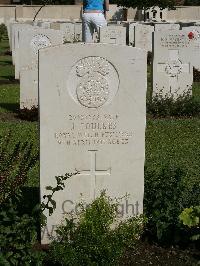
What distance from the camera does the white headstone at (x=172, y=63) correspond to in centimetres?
1127

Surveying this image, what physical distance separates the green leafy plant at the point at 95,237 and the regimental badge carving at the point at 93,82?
2.26ft

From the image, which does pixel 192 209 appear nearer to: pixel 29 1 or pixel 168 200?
pixel 168 200

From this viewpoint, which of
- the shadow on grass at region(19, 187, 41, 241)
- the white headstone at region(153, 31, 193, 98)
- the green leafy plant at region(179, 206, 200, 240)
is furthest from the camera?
the white headstone at region(153, 31, 193, 98)

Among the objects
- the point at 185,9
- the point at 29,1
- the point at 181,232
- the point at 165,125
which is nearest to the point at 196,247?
the point at 181,232

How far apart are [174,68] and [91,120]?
644 centimetres

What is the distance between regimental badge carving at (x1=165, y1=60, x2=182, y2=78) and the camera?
37.1 feet

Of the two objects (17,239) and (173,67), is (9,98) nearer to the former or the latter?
(173,67)

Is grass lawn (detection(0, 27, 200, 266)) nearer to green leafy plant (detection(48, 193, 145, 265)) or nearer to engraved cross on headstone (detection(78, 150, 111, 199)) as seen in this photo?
green leafy plant (detection(48, 193, 145, 265))

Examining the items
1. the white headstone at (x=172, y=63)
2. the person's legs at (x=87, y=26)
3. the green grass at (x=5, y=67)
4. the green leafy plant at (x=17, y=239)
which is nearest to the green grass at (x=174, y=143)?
the white headstone at (x=172, y=63)

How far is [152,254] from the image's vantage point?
5219 millimetres

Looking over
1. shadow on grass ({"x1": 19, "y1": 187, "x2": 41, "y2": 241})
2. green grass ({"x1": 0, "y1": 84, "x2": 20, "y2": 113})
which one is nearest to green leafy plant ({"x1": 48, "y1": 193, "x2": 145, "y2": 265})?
shadow on grass ({"x1": 19, "y1": 187, "x2": 41, "y2": 241})

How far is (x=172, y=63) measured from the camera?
1132cm

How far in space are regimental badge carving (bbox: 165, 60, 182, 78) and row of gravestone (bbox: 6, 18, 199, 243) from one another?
6.26 m

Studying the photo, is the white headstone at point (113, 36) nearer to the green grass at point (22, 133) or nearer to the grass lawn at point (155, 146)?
the grass lawn at point (155, 146)
